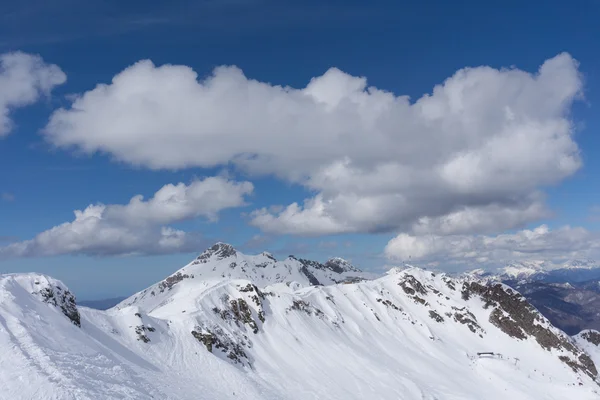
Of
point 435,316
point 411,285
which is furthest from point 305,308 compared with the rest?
point 411,285

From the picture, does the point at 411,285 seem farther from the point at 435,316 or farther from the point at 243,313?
the point at 243,313

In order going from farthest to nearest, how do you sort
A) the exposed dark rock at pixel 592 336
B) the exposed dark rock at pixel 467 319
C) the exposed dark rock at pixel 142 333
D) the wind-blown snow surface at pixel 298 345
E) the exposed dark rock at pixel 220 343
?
the exposed dark rock at pixel 592 336
the exposed dark rock at pixel 467 319
the exposed dark rock at pixel 220 343
the exposed dark rock at pixel 142 333
the wind-blown snow surface at pixel 298 345

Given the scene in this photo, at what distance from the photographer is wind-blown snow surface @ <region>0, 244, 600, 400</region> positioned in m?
35.7

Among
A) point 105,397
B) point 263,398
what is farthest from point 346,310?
point 105,397

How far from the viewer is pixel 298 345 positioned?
73.9 metres

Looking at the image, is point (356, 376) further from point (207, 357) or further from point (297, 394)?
point (207, 357)

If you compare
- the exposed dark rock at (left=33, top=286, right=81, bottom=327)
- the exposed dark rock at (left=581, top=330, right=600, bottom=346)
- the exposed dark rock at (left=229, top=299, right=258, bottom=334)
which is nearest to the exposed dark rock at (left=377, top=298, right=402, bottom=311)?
the exposed dark rock at (left=229, top=299, right=258, bottom=334)

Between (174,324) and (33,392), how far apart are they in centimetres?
3530

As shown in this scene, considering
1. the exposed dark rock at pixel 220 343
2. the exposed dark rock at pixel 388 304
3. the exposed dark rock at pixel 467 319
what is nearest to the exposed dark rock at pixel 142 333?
the exposed dark rock at pixel 220 343

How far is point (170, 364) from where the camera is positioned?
164 ft

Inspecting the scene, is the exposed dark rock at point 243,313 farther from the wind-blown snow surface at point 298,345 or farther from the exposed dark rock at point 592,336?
the exposed dark rock at point 592,336

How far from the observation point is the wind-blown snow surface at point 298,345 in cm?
3566

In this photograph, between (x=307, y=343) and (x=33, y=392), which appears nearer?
(x=33, y=392)

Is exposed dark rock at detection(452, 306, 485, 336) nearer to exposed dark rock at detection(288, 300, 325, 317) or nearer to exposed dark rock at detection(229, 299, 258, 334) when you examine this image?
exposed dark rock at detection(288, 300, 325, 317)
